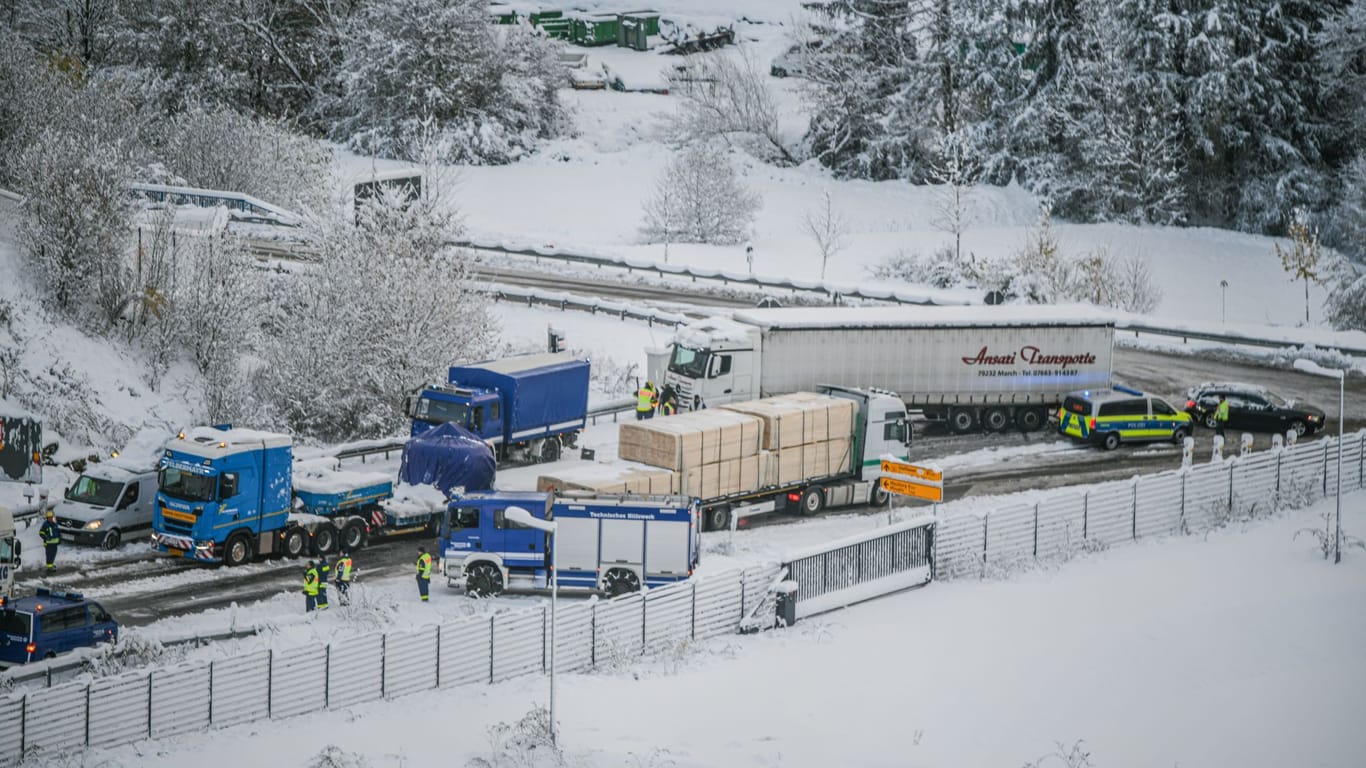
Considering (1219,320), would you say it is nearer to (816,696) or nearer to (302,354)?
(302,354)

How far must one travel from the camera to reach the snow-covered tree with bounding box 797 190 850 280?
2738 inches

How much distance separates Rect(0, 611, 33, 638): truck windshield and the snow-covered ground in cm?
455

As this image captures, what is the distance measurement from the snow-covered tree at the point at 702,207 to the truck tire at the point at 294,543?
44553mm

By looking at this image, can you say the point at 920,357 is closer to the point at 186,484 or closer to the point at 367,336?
the point at 367,336

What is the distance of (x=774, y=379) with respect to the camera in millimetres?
41594

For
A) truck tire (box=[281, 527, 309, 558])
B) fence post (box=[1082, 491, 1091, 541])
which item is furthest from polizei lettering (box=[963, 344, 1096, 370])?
truck tire (box=[281, 527, 309, 558])

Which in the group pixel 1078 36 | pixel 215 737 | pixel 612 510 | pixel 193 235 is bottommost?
pixel 215 737

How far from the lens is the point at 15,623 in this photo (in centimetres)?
2583

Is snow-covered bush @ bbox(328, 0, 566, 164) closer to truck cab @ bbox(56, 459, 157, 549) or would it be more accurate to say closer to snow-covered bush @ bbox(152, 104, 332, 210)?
snow-covered bush @ bbox(152, 104, 332, 210)

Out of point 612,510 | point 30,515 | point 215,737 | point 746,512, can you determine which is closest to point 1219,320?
point 746,512

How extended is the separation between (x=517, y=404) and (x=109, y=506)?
408 inches

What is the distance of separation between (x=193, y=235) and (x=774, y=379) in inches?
818

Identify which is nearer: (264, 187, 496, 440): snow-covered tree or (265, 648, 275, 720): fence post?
(265, 648, 275, 720): fence post

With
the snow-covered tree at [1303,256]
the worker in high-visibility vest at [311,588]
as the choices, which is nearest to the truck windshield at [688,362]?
the worker in high-visibility vest at [311,588]
